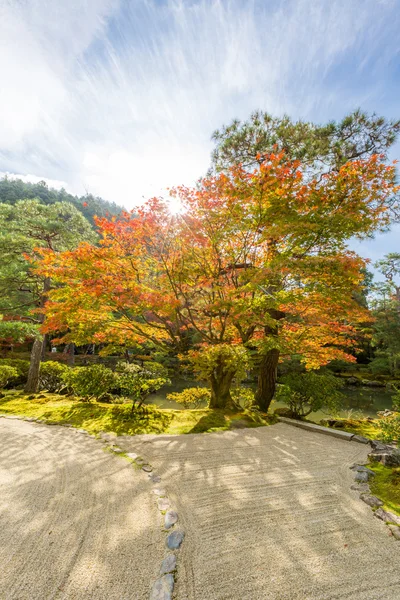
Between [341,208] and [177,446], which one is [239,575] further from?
[341,208]

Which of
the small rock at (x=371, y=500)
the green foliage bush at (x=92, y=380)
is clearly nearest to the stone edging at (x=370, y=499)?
the small rock at (x=371, y=500)

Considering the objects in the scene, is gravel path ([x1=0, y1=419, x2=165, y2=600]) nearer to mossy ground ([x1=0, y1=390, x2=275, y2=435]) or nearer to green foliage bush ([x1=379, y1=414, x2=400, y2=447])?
mossy ground ([x1=0, y1=390, x2=275, y2=435])

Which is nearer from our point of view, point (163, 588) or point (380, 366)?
point (163, 588)

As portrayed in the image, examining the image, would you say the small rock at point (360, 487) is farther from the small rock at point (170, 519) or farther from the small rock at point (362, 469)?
the small rock at point (170, 519)

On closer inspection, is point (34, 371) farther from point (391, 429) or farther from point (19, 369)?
point (391, 429)

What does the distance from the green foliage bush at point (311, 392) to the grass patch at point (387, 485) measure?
2.65m

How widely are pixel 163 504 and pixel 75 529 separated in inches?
→ 33.2

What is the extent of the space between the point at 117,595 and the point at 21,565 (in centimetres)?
77

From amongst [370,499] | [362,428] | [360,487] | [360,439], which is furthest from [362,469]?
[362,428]

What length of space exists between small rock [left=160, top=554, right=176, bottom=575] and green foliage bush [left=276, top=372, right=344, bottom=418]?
5.42 m

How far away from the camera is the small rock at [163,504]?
2.67 meters

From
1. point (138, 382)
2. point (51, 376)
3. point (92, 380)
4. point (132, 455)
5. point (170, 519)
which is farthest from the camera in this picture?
point (51, 376)

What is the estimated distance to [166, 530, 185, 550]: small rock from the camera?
2.14 meters

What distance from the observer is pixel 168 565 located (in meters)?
1.93
